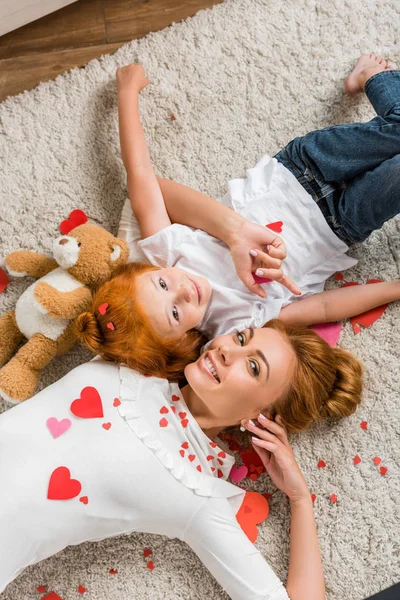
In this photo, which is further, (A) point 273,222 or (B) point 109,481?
(A) point 273,222

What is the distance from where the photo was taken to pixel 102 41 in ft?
5.33

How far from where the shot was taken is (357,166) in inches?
55.6

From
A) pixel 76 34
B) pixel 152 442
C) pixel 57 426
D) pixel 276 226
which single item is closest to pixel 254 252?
pixel 276 226

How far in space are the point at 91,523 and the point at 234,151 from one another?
1.05 metres

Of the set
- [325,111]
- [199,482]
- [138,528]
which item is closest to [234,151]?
[325,111]

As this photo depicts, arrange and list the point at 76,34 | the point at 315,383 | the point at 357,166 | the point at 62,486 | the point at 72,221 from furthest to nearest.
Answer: the point at 76,34 < the point at 72,221 < the point at 357,166 < the point at 315,383 < the point at 62,486

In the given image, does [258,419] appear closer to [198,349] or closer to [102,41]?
[198,349]

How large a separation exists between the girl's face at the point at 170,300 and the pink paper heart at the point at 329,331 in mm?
363

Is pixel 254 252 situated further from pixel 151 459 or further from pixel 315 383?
pixel 151 459

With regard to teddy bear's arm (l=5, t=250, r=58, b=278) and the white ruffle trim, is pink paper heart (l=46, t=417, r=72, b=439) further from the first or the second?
teddy bear's arm (l=5, t=250, r=58, b=278)

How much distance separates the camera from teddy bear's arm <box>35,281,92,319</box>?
1.25 metres

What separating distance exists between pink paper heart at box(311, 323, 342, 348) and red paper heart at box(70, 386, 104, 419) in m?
0.61

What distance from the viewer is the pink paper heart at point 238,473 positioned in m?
1.41

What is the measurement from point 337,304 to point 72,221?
752 mm
